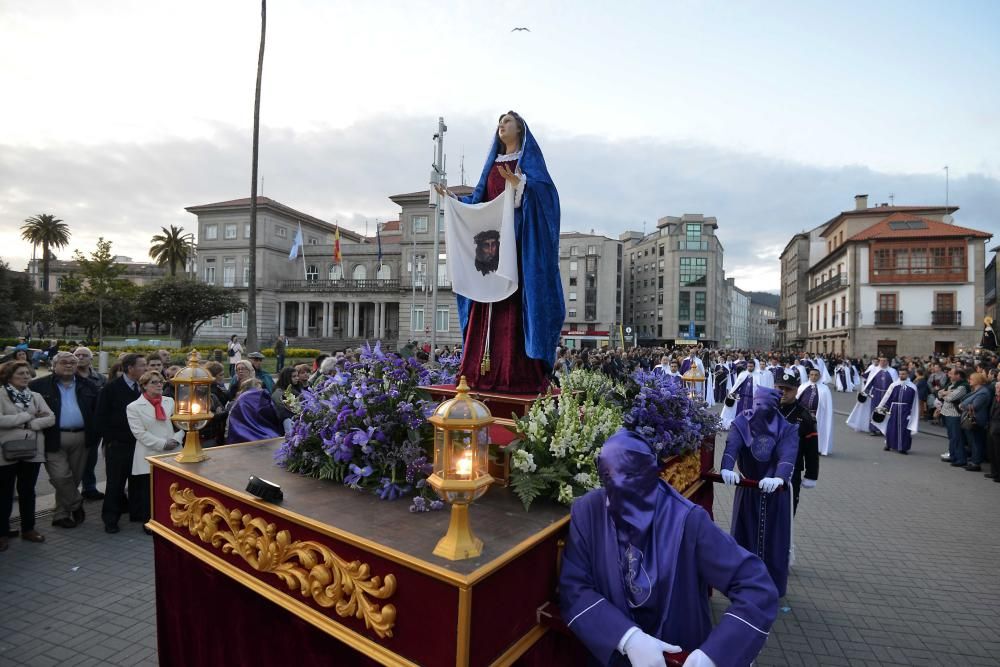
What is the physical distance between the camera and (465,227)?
167 inches

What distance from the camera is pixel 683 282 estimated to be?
7106 cm

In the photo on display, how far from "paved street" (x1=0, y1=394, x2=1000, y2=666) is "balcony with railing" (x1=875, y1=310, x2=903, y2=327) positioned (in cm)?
3587

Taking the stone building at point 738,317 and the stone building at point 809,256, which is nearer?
the stone building at point 809,256

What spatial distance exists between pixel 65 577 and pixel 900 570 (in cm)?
847

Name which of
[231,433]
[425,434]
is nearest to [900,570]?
[425,434]

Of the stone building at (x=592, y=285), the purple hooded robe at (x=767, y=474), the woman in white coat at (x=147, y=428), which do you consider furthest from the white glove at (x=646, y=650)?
the stone building at (x=592, y=285)

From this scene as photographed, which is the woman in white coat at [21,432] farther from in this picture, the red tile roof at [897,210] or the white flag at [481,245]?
the red tile roof at [897,210]

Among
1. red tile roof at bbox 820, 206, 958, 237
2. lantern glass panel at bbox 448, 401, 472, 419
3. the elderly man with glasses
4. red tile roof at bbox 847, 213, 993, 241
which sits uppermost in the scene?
red tile roof at bbox 820, 206, 958, 237

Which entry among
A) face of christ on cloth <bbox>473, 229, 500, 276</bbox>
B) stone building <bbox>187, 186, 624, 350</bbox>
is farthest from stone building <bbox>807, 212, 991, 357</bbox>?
face of christ on cloth <bbox>473, 229, 500, 276</bbox>

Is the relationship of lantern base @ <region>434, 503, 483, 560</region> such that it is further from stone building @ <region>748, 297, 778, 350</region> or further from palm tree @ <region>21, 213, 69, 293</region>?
stone building @ <region>748, 297, 778, 350</region>

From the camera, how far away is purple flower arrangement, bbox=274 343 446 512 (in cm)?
293

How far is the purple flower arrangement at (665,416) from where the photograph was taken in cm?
384

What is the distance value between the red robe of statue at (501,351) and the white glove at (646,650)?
6.58 ft

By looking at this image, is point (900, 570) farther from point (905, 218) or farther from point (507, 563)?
point (905, 218)
